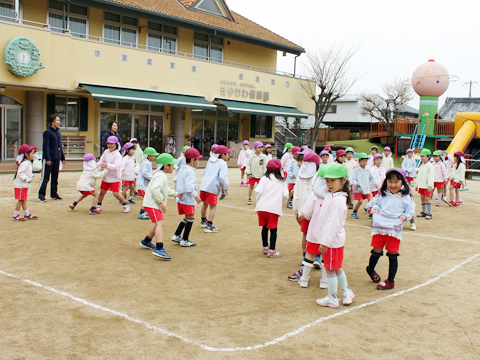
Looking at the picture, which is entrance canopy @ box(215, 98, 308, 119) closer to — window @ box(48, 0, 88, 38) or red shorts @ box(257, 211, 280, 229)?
window @ box(48, 0, 88, 38)

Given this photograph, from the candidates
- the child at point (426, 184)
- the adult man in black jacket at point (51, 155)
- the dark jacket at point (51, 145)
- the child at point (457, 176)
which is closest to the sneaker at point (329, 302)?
the child at point (426, 184)

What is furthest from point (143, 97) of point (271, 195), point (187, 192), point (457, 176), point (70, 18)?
point (271, 195)

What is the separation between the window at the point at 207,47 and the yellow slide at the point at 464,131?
48.9 ft

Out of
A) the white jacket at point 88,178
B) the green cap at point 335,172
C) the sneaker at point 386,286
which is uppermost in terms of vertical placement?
the green cap at point 335,172

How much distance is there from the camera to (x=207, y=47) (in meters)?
27.9

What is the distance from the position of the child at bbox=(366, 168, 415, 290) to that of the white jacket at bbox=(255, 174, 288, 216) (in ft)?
4.98

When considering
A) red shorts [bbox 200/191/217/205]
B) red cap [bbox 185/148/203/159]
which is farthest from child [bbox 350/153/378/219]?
red cap [bbox 185/148/203/159]

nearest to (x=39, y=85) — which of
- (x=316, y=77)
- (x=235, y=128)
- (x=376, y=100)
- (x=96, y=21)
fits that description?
(x=96, y=21)

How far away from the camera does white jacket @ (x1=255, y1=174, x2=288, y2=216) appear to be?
7023 mm

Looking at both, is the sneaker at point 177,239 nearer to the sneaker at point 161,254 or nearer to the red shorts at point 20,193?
the sneaker at point 161,254

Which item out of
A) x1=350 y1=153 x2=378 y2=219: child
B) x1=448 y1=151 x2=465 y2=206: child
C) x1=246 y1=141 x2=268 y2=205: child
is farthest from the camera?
x1=448 y1=151 x2=465 y2=206: child

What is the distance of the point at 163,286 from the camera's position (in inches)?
224

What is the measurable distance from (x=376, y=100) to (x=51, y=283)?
4512cm

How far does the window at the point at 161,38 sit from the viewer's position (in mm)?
24906
